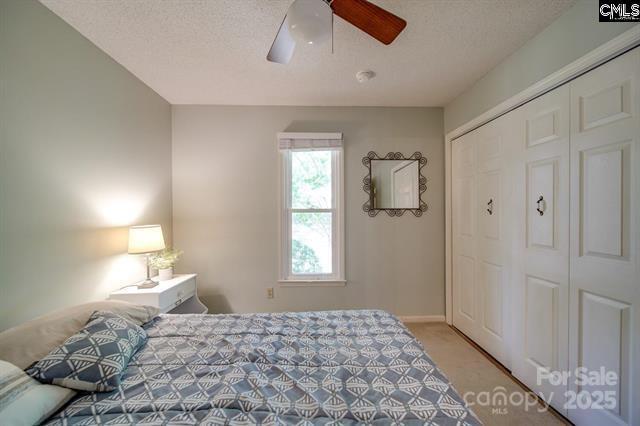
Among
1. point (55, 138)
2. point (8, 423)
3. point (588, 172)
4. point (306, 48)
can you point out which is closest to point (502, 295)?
point (588, 172)

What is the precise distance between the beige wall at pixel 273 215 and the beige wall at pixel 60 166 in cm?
63

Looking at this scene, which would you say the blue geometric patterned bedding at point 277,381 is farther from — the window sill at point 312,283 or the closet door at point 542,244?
the window sill at point 312,283

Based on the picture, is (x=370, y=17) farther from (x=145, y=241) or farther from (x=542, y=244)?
(x=145, y=241)

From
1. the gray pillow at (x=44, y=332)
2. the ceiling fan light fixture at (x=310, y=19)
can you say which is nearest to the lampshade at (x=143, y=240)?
the gray pillow at (x=44, y=332)

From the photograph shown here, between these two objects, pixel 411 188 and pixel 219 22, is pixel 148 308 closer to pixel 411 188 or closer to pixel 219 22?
pixel 219 22

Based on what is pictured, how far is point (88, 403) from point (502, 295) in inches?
107

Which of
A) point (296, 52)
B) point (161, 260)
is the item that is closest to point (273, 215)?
point (161, 260)

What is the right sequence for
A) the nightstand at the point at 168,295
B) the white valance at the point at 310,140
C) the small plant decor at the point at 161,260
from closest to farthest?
the nightstand at the point at 168,295 < the small plant decor at the point at 161,260 < the white valance at the point at 310,140

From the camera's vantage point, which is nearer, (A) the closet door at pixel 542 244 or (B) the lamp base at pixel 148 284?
(A) the closet door at pixel 542 244

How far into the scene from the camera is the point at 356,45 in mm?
1802

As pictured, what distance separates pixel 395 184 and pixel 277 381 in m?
2.38

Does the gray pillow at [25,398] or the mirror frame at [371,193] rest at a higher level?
the mirror frame at [371,193]

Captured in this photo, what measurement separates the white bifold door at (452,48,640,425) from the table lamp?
117 inches

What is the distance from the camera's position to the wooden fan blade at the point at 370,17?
119 centimetres
